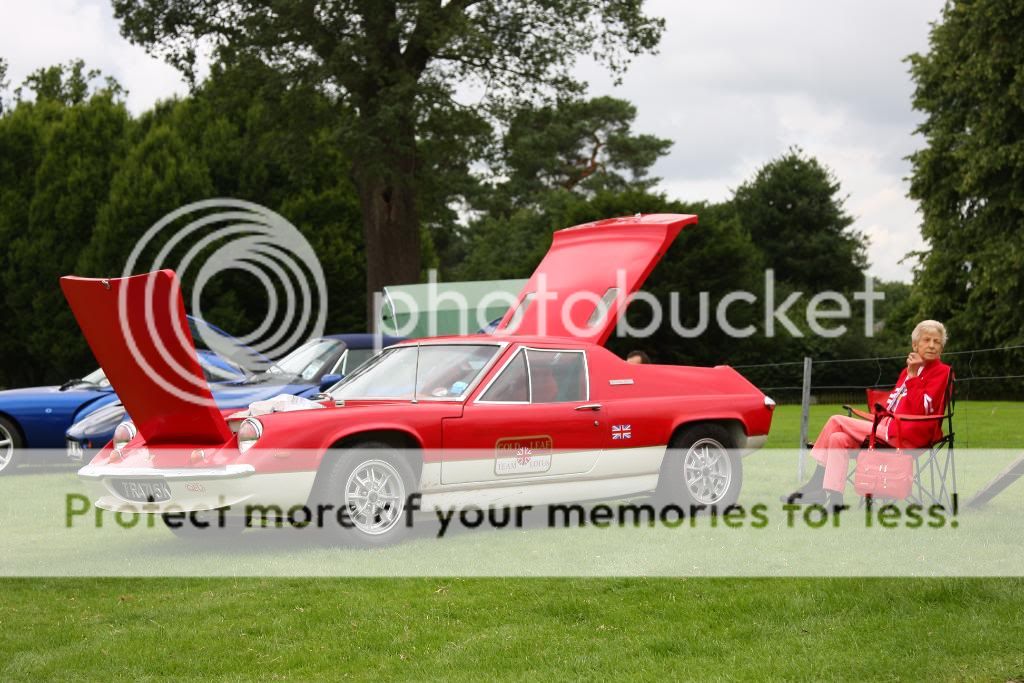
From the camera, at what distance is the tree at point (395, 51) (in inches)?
1011

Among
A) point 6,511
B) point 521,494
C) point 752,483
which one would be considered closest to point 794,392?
point 752,483

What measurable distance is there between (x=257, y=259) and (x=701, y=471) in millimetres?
33241

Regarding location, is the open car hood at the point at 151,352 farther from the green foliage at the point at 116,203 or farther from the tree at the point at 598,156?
the tree at the point at 598,156

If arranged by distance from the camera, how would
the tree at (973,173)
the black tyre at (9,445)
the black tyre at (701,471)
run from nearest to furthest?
the black tyre at (701,471)
the black tyre at (9,445)
the tree at (973,173)

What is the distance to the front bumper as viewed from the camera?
26.6 feet

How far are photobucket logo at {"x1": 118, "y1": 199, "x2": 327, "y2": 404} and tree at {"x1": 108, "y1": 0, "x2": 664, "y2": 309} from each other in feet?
32.7

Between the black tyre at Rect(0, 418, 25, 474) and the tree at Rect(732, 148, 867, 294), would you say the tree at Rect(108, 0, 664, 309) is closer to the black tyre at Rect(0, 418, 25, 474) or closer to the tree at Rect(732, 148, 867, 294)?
the black tyre at Rect(0, 418, 25, 474)

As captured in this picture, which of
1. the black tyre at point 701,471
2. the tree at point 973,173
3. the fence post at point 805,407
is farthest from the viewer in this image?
the tree at point 973,173

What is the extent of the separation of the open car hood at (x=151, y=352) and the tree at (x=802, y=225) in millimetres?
55927

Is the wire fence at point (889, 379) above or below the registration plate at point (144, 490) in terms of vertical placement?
above

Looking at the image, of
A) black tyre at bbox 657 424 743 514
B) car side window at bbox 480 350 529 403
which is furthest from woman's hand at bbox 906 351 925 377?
car side window at bbox 480 350 529 403

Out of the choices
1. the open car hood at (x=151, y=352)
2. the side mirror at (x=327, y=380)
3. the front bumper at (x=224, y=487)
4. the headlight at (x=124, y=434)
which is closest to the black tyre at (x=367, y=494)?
the front bumper at (x=224, y=487)

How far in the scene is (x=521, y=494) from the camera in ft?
29.8

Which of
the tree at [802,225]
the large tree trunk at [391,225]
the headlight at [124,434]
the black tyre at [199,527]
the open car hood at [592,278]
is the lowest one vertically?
the black tyre at [199,527]
